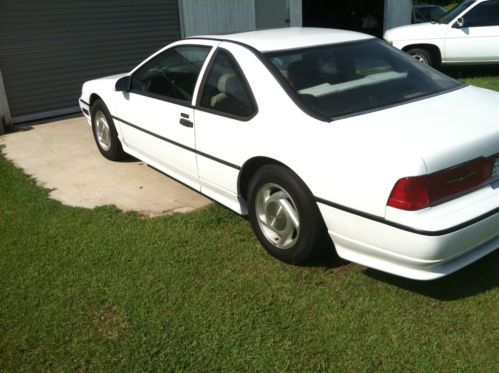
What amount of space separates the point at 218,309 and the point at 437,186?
1.47 metres

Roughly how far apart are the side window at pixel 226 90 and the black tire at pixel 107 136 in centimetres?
193

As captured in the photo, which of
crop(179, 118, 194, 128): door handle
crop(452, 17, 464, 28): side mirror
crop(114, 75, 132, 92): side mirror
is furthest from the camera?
crop(452, 17, 464, 28): side mirror

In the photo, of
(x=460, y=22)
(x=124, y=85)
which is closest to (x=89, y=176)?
(x=124, y=85)

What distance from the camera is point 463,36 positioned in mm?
10203

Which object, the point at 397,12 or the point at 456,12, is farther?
the point at 397,12

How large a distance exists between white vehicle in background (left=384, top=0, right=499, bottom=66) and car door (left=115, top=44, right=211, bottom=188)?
7.49m

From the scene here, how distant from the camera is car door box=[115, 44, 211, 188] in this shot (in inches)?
163

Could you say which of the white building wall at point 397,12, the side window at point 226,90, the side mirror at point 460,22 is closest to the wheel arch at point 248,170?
the side window at point 226,90

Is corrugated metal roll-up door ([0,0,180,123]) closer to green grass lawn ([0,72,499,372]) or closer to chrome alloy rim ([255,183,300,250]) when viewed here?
green grass lawn ([0,72,499,372])

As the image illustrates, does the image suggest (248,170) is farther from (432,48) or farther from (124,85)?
(432,48)

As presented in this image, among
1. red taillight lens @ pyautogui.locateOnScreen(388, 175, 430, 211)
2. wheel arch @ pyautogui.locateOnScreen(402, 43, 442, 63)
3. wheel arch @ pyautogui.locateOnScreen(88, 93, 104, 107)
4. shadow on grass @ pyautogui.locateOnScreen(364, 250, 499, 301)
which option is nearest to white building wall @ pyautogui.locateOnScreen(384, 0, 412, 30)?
wheel arch @ pyautogui.locateOnScreen(402, 43, 442, 63)

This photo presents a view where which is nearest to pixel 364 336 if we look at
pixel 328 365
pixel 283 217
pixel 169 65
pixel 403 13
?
pixel 328 365

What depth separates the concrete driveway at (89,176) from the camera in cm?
477

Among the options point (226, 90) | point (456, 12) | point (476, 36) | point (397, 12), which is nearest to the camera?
point (226, 90)
